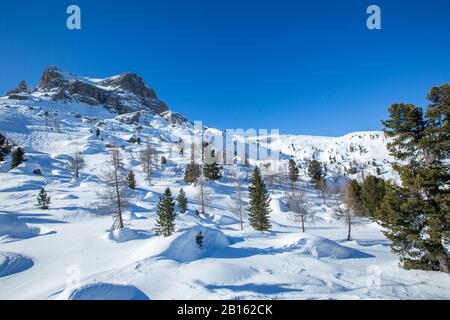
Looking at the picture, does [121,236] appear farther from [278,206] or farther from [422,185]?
[278,206]

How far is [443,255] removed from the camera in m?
12.2

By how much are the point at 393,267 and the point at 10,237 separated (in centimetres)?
3276

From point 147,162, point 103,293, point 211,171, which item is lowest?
point 103,293

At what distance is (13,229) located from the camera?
23.8m

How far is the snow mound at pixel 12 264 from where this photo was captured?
46.1 feet

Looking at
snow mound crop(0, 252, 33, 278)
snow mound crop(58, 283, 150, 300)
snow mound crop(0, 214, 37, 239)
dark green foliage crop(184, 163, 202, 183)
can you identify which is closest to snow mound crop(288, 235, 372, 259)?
snow mound crop(58, 283, 150, 300)

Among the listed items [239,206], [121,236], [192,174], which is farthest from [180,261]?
[192,174]

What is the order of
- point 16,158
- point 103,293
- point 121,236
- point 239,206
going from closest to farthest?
1. point 103,293
2. point 121,236
3. point 239,206
4. point 16,158

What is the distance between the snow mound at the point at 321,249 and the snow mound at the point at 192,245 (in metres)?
6.22

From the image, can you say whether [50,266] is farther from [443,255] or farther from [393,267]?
[443,255]

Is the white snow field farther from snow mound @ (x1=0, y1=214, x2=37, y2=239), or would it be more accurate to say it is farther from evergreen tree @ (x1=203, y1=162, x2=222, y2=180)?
evergreen tree @ (x1=203, y1=162, x2=222, y2=180)

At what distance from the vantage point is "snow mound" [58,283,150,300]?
→ 831cm

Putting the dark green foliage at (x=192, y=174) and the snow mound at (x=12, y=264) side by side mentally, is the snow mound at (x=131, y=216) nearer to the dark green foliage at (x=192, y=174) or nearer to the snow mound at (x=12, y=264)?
the snow mound at (x=12, y=264)

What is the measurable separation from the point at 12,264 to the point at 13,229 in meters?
12.2
